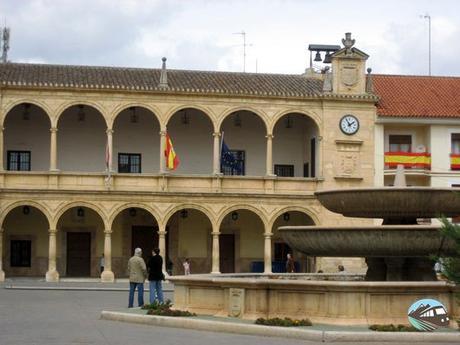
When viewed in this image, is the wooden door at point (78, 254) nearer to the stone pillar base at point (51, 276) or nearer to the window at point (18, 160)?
the stone pillar base at point (51, 276)

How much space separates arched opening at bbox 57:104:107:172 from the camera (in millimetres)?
45438

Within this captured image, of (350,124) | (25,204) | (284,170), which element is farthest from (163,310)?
(284,170)

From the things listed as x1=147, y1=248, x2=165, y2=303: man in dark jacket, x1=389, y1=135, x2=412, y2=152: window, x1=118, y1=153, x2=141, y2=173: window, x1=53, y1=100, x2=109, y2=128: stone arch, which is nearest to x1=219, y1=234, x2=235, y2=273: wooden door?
x1=118, y1=153, x2=141, y2=173: window

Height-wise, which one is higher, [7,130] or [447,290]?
[7,130]

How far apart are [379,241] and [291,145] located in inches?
1175

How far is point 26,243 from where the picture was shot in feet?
149

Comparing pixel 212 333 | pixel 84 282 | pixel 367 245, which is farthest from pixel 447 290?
pixel 84 282

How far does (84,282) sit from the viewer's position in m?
42.2

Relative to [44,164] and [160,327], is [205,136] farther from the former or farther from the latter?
[160,327]

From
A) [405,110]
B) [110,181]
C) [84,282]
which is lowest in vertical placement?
[84,282]

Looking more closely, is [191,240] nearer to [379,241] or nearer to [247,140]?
[247,140]

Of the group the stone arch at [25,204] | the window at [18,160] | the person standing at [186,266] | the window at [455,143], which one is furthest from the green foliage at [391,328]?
the window at [455,143]

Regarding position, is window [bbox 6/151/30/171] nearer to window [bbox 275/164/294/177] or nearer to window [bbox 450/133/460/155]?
window [bbox 275/164/294/177]

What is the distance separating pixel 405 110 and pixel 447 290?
28887 mm
